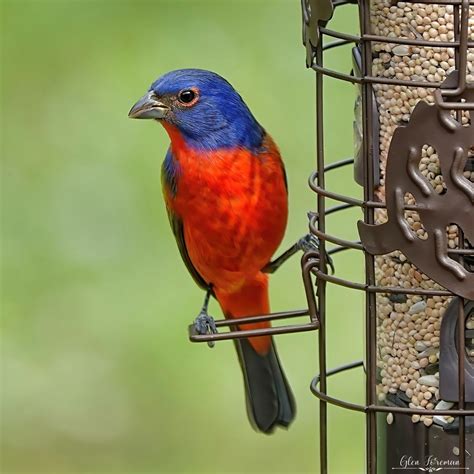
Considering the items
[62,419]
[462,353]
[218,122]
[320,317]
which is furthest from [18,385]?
[462,353]

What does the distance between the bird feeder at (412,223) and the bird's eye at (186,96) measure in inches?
34.9

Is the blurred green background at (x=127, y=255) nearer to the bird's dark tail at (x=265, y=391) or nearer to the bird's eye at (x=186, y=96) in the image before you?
the bird's dark tail at (x=265, y=391)

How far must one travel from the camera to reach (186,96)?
564 centimetres

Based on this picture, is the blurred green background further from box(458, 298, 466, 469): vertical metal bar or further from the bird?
box(458, 298, 466, 469): vertical metal bar

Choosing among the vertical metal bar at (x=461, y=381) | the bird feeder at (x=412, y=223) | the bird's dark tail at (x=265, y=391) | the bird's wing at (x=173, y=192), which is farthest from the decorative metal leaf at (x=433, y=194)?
the bird's dark tail at (x=265, y=391)

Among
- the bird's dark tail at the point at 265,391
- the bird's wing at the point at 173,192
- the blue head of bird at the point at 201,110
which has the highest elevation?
the blue head of bird at the point at 201,110

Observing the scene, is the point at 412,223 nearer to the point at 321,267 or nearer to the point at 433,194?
the point at 433,194

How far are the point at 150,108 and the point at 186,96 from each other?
6.8 inches

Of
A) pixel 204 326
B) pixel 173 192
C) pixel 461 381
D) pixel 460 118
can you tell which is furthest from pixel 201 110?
pixel 461 381

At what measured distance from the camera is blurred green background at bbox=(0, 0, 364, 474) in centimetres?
831

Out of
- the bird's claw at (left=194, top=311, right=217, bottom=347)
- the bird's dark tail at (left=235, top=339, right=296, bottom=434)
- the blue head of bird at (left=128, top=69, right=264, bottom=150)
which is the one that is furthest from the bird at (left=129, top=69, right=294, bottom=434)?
the bird's dark tail at (left=235, top=339, right=296, bottom=434)

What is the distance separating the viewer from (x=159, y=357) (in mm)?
8625

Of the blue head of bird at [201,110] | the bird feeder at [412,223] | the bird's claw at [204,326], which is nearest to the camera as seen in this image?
the bird feeder at [412,223]

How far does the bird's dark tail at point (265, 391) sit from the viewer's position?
611 cm
